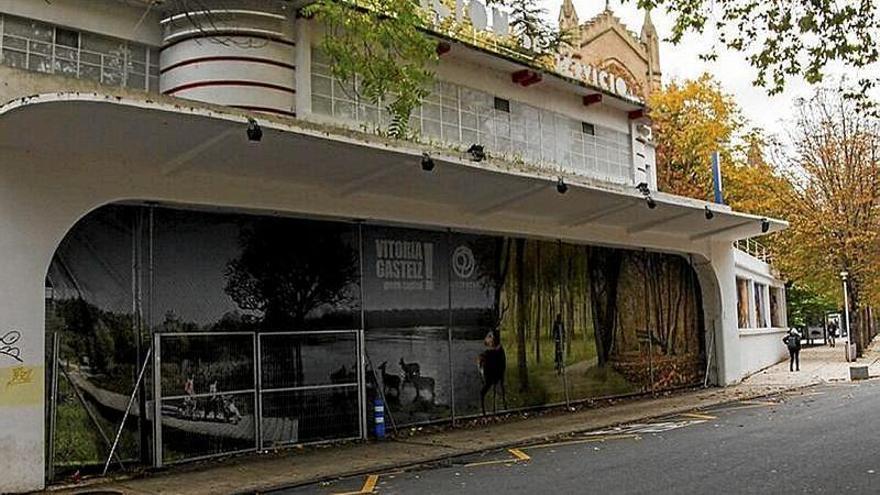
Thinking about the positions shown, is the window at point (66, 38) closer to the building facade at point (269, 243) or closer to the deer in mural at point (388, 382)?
the building facade at point (269, 243)

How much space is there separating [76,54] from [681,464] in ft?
37.4

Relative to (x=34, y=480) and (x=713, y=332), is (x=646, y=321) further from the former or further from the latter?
(x=34, y=480)

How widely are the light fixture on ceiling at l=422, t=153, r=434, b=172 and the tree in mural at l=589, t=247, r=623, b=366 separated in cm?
846

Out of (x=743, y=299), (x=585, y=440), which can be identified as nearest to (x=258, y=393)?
(x=585, y=440)

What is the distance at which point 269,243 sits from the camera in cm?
1378

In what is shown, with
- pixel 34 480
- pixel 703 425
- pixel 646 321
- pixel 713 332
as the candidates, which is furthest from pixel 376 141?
pixel 713 332

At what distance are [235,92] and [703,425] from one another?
10.3 meters

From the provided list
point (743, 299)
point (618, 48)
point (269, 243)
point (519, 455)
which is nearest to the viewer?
point (519, 455)

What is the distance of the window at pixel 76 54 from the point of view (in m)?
13.5

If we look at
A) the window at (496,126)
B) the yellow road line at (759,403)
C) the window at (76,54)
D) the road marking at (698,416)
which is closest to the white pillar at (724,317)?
the window at (496,126)

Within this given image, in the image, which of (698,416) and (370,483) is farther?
(698,416)

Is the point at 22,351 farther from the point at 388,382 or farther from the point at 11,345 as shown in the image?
the point at 388,382

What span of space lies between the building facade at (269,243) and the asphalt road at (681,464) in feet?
9.76

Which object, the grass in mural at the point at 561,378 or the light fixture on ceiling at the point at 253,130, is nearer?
the light fixture on ceiling at the point at 253,130
